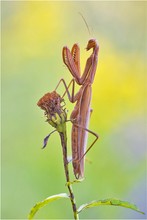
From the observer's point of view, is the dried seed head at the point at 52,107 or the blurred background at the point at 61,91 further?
the blurred background at the point at 61,91

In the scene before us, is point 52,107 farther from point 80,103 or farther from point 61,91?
point 61,91

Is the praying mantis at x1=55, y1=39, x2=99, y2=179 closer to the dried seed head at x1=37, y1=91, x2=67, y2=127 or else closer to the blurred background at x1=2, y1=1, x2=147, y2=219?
the dried seed head at x1=37, y1=91, x2=67, y2=127

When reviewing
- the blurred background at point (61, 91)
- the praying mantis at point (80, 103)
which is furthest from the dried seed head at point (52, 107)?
the blurred background at point (61, 91)

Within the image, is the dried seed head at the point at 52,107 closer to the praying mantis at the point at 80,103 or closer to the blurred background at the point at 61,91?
the praying mantis at the point at 80,103

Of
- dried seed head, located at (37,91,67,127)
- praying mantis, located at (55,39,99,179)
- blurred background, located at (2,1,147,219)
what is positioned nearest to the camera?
dried seed head, located at (37,91,67,127)

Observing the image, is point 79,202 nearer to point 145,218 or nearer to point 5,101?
point 145,218

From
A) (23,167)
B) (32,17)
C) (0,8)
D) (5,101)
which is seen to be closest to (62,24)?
(32,17)

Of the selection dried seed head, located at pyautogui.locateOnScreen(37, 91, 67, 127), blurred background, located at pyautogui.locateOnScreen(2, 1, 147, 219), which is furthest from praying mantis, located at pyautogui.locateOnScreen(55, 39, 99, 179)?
blurred background, located at pyautogui.locateOnScreen(2, 1, 147, 219)
